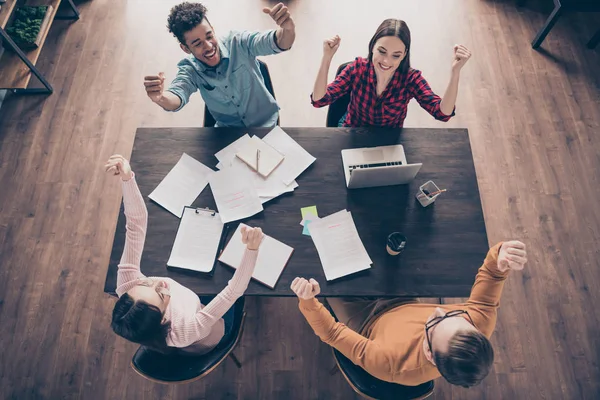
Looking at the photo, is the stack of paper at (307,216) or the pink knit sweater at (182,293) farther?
the stack of paper at (307,216)

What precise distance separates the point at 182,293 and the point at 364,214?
35.2 inches

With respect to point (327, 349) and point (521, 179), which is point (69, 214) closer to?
point (327, 349)

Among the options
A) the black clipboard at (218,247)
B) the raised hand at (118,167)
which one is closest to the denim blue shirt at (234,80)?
the raised hand at (118,167)

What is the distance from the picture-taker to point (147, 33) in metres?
3.50

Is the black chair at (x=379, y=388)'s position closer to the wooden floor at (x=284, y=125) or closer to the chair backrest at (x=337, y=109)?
the wooden floor at (x=284, y=125)

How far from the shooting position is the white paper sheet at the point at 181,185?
189 cm

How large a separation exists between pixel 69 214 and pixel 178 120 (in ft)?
3.44

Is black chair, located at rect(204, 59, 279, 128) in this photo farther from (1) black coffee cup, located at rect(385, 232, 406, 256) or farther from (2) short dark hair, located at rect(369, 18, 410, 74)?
(1) black coffee cup, located at rect(385, 232, 406, 256)

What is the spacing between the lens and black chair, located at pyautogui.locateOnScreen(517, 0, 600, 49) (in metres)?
3.11

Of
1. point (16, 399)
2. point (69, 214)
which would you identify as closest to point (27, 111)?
point (69, 214)

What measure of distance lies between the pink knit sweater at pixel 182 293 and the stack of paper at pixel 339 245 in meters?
0.33

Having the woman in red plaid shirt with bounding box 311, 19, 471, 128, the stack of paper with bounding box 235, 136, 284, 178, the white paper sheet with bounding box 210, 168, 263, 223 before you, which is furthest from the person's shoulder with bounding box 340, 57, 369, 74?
the white paper sheet with bounding box 210, 168, 263, 223

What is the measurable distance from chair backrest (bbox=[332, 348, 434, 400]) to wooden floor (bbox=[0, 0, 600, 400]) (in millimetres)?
703

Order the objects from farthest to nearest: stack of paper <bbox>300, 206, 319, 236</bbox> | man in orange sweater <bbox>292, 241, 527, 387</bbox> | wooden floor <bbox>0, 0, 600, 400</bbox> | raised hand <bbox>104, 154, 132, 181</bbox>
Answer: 1. wooden floor <bbox>0, 0, 600, 400</bbox>
2. stack of paper <bbox>300, 206, 319, 236</bbox>
3. raised hand <bbox>104, 154, 132, 181</bbox>
4. man in orange sweater <bbox>292, 241, 527, 387</bbox>
